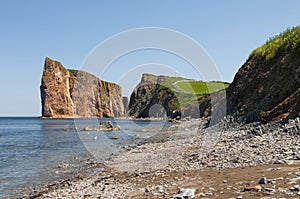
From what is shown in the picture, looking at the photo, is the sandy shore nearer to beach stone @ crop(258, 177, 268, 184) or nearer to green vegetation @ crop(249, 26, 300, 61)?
beach stone @ crop(258, 177, 268, 184)

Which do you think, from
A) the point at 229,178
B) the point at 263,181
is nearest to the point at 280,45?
the point at 229,178

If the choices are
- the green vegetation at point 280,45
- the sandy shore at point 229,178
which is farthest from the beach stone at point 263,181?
the green vegetation at point 280,45

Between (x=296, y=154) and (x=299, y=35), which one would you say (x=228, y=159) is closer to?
(x=296, y=154)

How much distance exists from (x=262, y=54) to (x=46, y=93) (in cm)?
17889

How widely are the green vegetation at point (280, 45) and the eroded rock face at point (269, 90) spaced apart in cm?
61

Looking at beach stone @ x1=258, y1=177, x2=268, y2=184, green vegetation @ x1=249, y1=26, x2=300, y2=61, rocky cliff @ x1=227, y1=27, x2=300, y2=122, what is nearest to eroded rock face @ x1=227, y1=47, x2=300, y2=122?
rocky cliff @ x1=227, y1=27, x2=300, y2=122

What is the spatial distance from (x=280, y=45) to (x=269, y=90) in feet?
22.2

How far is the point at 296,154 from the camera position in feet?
40.7

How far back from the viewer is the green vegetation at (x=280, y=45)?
30009 millimetres

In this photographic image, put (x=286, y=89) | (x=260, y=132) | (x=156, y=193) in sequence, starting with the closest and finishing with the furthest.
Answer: (x=156, y=193) < (x=260, y=132) < (x=286, y=89)

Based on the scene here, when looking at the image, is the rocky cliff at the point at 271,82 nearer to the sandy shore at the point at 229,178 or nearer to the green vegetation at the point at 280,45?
the green vegetation at the point at 280,45

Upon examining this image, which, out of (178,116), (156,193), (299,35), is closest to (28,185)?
(156,193)

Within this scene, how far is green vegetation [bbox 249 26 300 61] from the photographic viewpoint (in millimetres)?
30009

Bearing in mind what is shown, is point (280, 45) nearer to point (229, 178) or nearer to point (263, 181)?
point (229, 178)
